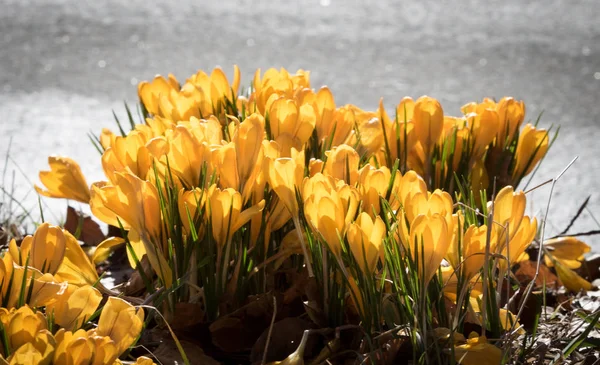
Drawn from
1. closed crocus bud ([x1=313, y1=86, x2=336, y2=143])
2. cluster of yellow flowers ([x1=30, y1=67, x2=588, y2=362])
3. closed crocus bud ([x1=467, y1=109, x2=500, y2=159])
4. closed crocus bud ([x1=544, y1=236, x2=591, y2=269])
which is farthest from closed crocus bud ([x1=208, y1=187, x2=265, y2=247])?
closed crocus bud ([x1=544, y1=236, x2=591, y2=269])

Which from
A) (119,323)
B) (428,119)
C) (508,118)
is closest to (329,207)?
(119,323)

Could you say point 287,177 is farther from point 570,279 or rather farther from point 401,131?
point 570,279

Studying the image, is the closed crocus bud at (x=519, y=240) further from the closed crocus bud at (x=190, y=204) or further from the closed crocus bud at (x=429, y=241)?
the closed crocus bud at (x=190, y=204)

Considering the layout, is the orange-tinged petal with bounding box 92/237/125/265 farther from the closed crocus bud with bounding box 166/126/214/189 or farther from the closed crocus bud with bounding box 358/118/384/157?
the closed crocus bud with bounding box 358/118/384/157

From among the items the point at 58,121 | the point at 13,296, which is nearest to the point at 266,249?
the point at 13,296

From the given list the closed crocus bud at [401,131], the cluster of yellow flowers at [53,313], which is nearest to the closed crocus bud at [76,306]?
the cluster of yellow flowers at [53,313]

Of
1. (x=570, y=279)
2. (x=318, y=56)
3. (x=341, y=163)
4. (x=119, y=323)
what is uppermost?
(x=341, y=163)
